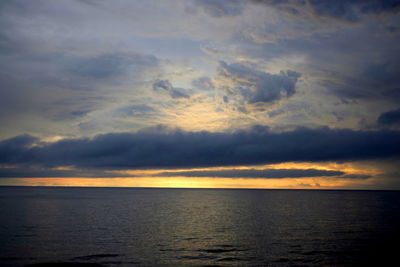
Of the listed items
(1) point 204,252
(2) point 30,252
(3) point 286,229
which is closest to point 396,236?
(3) point 286,229

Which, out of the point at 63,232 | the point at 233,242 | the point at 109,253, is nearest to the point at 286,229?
the point at 233,242

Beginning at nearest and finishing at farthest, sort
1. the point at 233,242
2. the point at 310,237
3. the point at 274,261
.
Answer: the point at 274,261 → the point at 233,242 → the point at 310,237

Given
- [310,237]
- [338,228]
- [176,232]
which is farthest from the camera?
[338,228]

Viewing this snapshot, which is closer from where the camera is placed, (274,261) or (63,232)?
(274,261)

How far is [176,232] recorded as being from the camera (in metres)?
70.4

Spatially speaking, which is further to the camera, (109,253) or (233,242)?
(233,242)

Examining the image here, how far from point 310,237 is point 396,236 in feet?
55.8

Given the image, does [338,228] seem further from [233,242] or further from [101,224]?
[101,224]

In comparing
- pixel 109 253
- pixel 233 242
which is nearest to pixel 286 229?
pixel 233 242

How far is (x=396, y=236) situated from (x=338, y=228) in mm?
13373

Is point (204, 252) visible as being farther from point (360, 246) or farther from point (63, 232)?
point (63, 232)

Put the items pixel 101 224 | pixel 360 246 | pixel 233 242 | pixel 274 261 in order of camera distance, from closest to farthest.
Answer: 1. pixel 274 261
2. pixel 360 246
3. pixel 233 242
4. pixel 101 224

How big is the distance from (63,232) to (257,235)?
39.7m

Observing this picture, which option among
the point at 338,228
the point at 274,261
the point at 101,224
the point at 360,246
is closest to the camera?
the point at 274,261
